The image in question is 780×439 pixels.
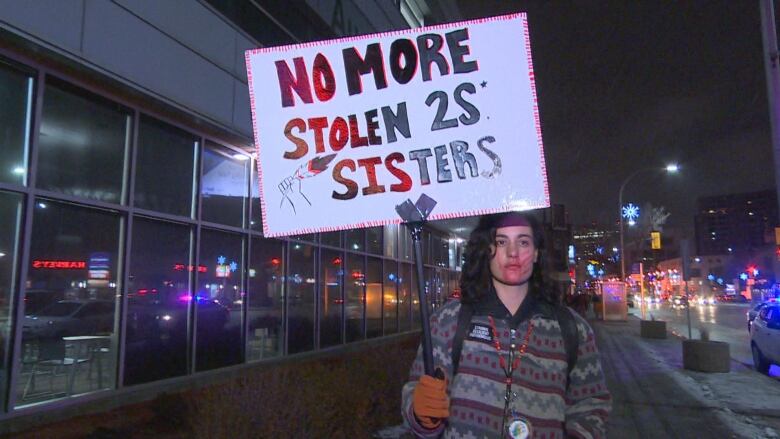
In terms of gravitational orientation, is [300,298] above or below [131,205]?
below

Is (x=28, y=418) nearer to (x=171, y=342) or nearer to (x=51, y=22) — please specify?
(x=171, y=342)

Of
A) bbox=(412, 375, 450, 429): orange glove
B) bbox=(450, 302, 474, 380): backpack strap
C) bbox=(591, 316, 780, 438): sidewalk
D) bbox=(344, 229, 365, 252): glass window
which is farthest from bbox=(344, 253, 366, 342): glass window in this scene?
bbox=(412, 375, 450, 429): orange glove

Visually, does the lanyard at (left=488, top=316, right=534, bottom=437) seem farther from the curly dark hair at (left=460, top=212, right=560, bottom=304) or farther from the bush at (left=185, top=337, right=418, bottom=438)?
the bush at (left=185, top=337, right=418, bottom=438)

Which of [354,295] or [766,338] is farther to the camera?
[354,295]

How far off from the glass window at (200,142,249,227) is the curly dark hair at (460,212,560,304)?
763 centimetres

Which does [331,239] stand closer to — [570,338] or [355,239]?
[355,239]

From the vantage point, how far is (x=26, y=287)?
6348mm

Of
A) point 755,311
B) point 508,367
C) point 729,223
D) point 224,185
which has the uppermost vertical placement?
point 729,223

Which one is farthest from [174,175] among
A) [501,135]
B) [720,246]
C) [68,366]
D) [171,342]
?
[720,246]

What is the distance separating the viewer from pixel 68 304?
6.96 m

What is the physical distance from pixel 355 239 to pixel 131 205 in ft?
25.8

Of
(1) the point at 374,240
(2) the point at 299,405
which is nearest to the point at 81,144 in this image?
(2) the point at 299,405

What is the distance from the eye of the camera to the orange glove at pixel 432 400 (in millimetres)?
2084

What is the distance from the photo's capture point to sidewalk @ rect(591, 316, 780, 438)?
722cm
